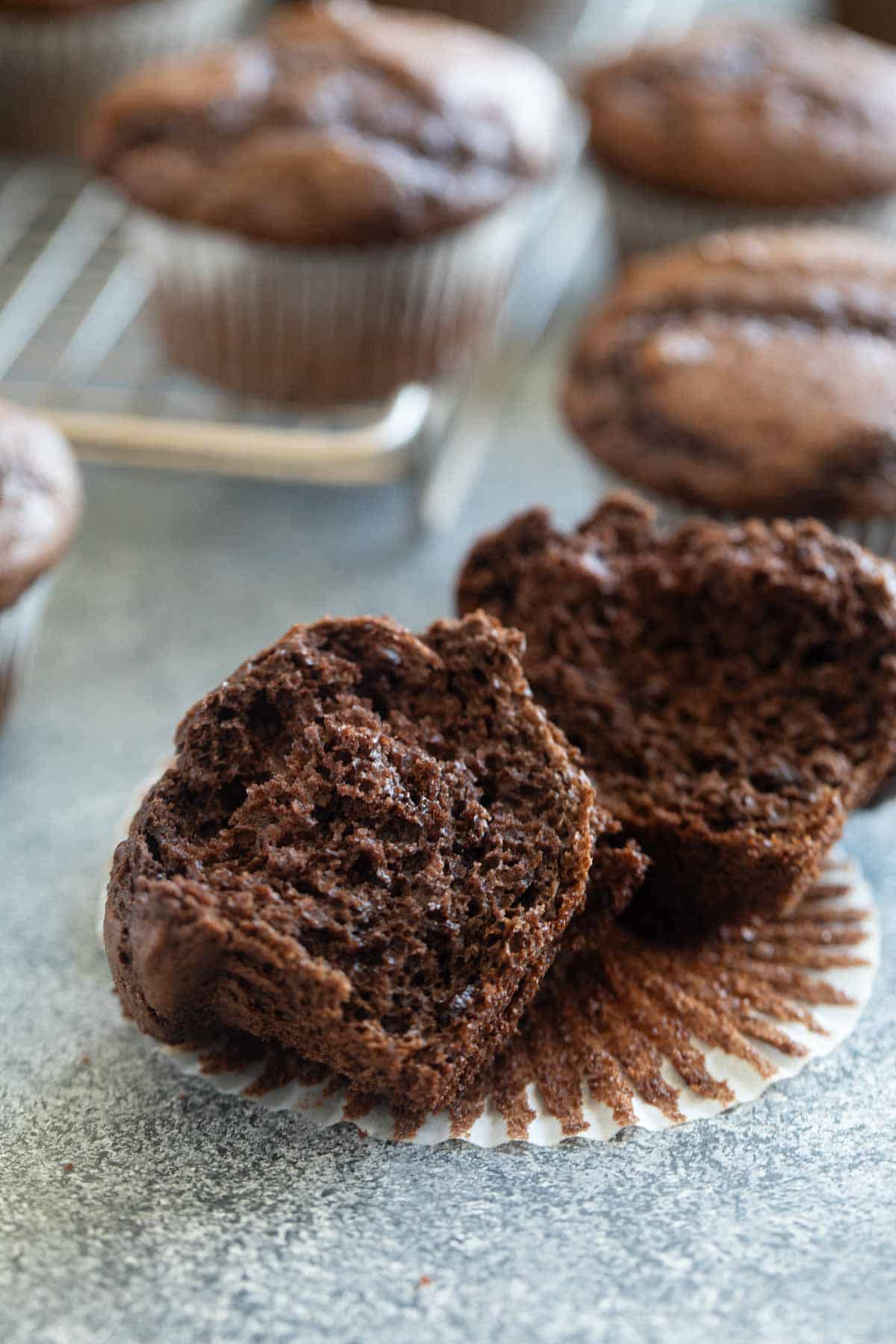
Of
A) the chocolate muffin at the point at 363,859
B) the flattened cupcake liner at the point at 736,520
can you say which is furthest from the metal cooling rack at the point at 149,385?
the chocolate muffin at the point at 363,859

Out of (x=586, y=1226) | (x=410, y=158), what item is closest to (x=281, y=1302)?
(x=586, y=1226)

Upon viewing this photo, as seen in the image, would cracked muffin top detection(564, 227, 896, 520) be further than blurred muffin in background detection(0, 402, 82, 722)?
Yes

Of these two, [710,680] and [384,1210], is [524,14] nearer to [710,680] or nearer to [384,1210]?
[710,680]

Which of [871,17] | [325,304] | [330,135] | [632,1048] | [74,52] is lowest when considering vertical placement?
[74,52]

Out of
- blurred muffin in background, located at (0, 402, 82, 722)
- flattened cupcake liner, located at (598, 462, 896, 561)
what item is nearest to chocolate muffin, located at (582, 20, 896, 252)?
flattened cupcake liner, located at (598, 462, 896, 561)

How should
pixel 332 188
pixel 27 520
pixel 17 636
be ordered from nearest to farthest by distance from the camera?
pixel 27 520 → pixel 17 636 → pixel 332 188

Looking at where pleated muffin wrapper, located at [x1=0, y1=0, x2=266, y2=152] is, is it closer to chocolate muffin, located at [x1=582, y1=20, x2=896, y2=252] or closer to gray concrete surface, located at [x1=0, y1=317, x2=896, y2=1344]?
chocolate muffin, located at [x1=582, y1=20, x2=896, y2=252]

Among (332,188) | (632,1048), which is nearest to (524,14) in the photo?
(332,188)

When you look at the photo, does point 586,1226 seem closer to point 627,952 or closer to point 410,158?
point 627,952
